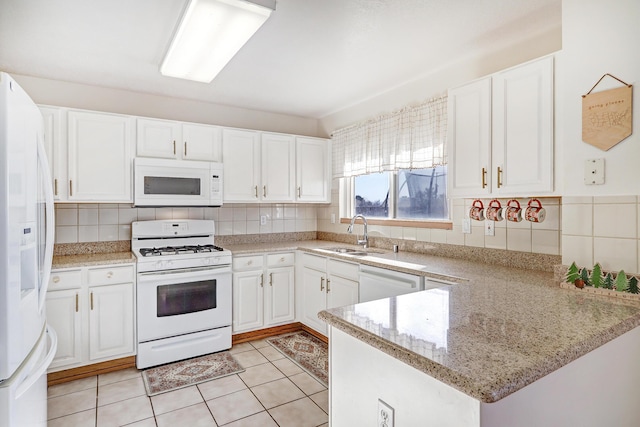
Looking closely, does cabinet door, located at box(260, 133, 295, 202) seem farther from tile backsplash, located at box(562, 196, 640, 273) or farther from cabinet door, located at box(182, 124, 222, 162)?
tile backsplash, located at box(562, 196, 640, 273)

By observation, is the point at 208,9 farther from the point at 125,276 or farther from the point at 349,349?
the point at 125,276

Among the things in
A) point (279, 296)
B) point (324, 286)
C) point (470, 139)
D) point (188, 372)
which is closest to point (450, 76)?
point (470, 139)

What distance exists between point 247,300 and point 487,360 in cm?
→ 273

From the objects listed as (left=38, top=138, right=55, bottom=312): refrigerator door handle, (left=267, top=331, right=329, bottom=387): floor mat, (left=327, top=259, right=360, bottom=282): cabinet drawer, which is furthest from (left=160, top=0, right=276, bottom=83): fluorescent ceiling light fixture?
(left=267, top=331, right=329, bottom=387): floor mat

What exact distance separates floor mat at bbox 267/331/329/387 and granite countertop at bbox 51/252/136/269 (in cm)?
147

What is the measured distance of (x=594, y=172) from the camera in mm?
1632

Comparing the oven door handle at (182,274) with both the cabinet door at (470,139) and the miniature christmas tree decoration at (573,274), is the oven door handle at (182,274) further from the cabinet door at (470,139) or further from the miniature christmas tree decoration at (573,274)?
the miniature christmas tree decoration at (573,274)

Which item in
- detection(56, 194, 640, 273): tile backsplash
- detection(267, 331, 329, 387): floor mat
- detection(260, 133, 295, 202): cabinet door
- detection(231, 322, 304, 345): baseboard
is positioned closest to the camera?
detection(56, 194, 640, 273): tile backsplash

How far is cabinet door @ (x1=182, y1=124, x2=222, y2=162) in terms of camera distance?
10.8 ft

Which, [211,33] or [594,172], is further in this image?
[211,33]

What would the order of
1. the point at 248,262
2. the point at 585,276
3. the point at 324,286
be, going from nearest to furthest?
the point at 585,276, the point at 324,286, the point at 248,262

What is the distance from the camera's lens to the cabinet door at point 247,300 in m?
3.32

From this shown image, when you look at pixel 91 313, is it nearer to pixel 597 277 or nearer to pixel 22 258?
pixel 22 258

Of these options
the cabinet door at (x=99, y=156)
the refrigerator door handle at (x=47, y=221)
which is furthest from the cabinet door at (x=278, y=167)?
the refrigerator door handle at (x=47, y=221)
